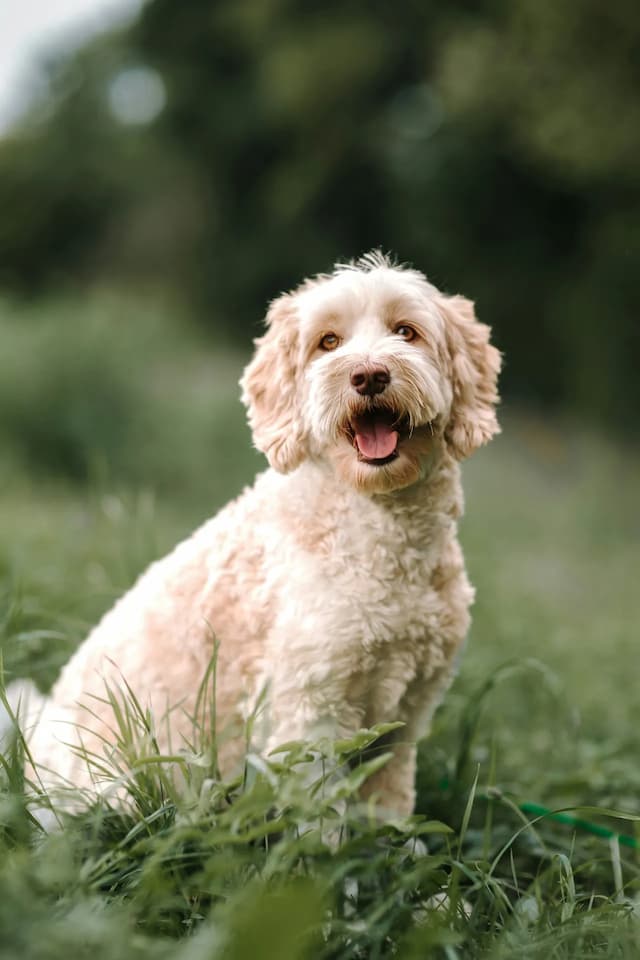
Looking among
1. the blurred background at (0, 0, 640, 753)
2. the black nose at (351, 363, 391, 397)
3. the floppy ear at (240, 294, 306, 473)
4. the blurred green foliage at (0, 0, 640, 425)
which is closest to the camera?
the black nose at (351, 363, 391, 397)

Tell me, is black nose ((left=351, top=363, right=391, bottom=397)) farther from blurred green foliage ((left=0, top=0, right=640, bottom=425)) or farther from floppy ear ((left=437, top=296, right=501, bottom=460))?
blurred green foliage ((left=0, top=0, right=640, bottom=425))

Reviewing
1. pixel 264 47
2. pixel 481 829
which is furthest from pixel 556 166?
pixel 481 829

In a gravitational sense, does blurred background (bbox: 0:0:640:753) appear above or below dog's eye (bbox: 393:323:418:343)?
above

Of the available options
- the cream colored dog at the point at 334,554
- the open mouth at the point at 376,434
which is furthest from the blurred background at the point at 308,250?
the open mouth at the point at 376,434

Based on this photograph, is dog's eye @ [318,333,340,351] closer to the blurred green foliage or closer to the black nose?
the black nose

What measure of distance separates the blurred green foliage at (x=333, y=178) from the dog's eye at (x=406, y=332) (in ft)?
34.4

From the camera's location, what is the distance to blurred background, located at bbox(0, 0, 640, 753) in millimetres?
6648

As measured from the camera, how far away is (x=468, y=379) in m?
2.63

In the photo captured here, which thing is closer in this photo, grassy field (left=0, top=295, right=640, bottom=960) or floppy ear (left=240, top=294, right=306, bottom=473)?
grassy field (left=0, top=295, right=640, bottom=960)

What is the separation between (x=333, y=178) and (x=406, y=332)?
15258 millimetres

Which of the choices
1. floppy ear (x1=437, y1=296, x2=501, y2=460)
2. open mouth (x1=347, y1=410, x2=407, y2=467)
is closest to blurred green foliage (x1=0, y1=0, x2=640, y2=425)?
floppy ear (x1=437, y1=296, x2=501, y2=460)

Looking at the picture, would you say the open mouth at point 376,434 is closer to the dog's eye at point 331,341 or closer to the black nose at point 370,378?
the black nose at point 370,378

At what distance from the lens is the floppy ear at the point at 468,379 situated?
257 centimetres

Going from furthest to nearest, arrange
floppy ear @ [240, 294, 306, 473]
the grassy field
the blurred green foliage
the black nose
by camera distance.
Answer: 1. the blurred green foliage
2. floppy ear @ [240, 294, 306, 473]
3. the black nose
4. the grassy field
